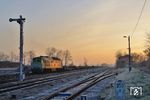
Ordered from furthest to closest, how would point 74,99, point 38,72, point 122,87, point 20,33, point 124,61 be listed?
point 124,61, point 38,72, point 20,33, point 74,99, point 122,87

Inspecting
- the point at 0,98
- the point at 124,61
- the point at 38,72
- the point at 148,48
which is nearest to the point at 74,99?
the point at 0,98

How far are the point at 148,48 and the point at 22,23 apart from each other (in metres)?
60.5

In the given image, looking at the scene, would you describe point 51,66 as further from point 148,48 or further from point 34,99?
point 34,99

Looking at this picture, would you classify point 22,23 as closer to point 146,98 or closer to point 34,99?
point 34,99

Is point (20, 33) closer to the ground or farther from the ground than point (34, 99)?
farther from the ground

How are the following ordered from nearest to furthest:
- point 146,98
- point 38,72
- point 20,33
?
point 146,98 → point 20,33 → point 38,72

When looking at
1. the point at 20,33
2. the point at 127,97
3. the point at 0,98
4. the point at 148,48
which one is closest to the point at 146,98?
the point at 127,97

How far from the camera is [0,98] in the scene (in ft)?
72.0

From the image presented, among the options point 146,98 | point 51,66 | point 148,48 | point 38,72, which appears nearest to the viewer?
point 146,98

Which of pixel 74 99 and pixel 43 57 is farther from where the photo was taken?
pixel 43 57

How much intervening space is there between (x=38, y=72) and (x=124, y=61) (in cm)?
10391

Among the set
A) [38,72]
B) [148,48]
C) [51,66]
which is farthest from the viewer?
[148,48]

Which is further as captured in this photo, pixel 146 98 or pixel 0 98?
pixel 0 98

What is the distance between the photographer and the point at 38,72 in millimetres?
69875
